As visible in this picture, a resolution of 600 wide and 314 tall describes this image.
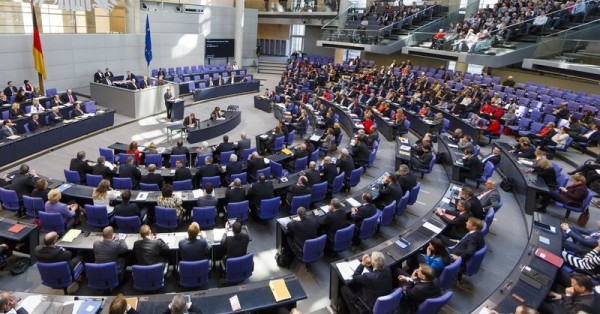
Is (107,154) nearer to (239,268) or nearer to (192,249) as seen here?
(192,249)

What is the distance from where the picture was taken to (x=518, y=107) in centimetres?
1543

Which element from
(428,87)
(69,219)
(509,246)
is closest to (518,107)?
(428,87)

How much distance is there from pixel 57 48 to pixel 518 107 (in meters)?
21.0

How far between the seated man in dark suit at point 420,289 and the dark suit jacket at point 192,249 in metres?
3.23

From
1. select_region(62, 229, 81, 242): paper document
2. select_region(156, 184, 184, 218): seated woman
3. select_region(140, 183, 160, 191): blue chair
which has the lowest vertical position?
select_region(62, 229, 81, 242): paper document

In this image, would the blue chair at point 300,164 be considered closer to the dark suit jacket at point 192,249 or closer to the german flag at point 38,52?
the dark suit jacket at point 192,249

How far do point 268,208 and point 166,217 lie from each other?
2109 millimetres

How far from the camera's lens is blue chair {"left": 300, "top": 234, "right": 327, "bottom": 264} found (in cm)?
661

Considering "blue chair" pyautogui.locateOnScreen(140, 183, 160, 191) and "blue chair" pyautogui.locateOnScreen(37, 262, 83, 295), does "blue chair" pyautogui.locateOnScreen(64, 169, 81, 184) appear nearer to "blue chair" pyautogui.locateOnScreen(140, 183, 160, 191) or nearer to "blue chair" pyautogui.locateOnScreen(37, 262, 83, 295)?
"blue chair" pyautogui.locateOnScreen(140, 183, 160, 191)

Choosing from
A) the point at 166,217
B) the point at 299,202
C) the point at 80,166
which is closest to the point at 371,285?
the point at 299,202

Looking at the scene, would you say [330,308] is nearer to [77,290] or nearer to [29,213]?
[77,290]

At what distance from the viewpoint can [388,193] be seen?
8422 millimetres

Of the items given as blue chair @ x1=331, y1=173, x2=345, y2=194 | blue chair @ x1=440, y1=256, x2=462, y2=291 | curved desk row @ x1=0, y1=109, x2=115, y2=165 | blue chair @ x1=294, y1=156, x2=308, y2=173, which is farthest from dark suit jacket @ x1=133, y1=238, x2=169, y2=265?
curved desk row @ x1=0, y1=109, x2=115, y2=165

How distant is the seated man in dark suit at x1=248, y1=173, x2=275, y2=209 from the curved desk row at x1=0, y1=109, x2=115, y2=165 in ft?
25.4
